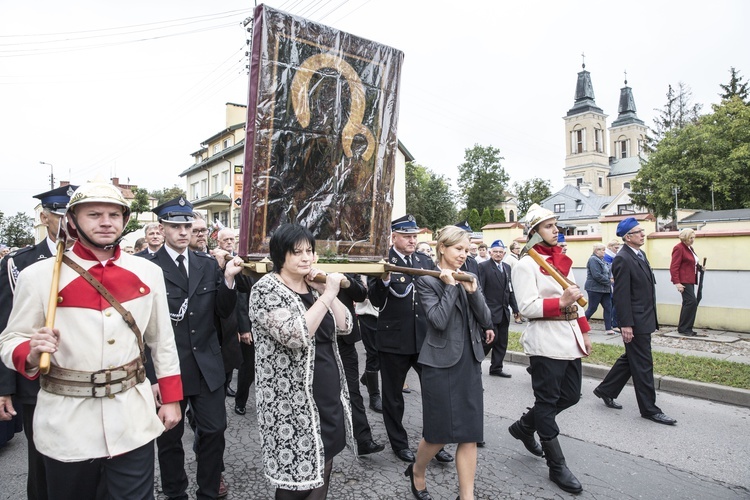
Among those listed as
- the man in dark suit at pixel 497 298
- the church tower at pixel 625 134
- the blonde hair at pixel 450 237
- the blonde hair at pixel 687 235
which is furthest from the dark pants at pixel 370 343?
the church tower at pixel 625 134

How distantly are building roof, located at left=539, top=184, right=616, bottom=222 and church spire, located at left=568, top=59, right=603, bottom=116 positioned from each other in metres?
32.2

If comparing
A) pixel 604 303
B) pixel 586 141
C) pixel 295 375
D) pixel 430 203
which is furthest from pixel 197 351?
pixel 586 141

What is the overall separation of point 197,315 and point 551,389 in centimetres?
277

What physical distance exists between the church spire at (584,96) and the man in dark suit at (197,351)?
10787cm

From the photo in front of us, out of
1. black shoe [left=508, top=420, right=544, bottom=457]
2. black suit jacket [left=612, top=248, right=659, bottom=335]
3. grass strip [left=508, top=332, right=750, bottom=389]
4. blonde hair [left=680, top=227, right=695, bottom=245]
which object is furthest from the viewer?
blonde hair [left=680, top=227, right=695, bottom=245]

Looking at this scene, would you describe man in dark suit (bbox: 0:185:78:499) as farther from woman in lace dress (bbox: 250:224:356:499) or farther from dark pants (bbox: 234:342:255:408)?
dark pants (bbox: 234:342:255:408)

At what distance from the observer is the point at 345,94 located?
3.66 m

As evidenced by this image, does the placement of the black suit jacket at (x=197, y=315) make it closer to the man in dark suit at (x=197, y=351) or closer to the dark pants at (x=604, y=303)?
the man in dark suit at (x=197, y=351)

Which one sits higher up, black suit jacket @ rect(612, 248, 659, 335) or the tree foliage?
the tree foliage

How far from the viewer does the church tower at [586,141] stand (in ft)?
309

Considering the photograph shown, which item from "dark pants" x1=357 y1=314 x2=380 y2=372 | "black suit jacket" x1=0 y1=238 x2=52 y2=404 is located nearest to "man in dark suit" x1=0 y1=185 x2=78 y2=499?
"black suit jacket" x1=0 y1=238 x2=52 y2=404

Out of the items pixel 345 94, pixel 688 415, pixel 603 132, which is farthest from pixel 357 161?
pixel 603 132

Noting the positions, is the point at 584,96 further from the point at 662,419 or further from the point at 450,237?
the point at 450,237

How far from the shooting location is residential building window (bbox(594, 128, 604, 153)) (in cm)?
9688
